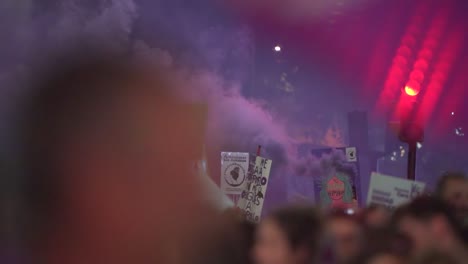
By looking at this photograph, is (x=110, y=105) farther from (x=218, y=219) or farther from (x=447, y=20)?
(x=447, y=20)

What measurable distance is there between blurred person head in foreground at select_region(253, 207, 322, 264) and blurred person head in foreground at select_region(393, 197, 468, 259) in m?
0.79

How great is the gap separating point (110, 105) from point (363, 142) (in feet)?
25.3

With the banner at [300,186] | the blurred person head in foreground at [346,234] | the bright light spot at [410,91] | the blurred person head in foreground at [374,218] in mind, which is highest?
the bright light spot at [410,91]

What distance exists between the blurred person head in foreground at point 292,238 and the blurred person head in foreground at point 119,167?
753 millimetres

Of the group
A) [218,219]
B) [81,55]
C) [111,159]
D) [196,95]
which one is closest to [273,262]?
[218,219]

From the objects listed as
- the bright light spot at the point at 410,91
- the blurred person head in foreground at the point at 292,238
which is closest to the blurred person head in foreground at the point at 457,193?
the blurred person head in foreground at the point at 292,238

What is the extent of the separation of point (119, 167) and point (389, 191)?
2.22 m

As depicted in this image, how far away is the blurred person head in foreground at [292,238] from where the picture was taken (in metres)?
2.35

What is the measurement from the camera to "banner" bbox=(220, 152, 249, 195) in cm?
797

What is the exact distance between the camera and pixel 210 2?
31.4 ft

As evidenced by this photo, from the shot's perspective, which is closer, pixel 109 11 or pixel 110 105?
pixel 110 105

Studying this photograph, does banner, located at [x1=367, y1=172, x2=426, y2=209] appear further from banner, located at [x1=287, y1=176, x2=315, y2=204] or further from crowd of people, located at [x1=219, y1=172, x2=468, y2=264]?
banner, located at [x1=287, y1=176, x2=315, y2=204]

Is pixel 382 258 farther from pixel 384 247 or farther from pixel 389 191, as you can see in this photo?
pixel 389 191

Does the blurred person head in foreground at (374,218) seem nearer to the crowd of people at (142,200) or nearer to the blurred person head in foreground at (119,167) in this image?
the crowd of people at (142,200)
